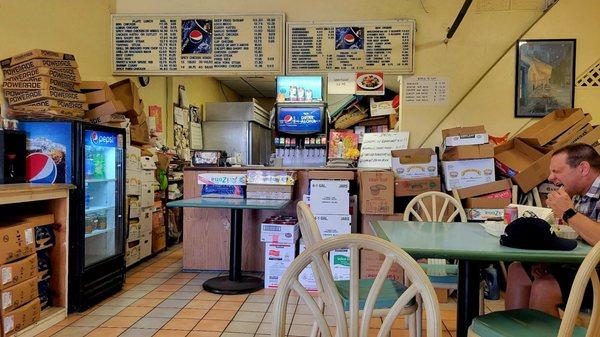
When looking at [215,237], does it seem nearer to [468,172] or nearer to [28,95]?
[28,95]

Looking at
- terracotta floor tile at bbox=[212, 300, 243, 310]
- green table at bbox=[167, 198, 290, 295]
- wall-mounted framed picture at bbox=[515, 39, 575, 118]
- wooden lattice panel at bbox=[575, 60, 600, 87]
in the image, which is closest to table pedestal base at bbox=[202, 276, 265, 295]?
green table at bbox=[167, 198, 290, 295]

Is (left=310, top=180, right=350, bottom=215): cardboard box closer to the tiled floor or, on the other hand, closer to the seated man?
the tiled floor

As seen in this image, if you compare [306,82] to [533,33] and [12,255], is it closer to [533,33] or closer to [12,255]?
[533,33]

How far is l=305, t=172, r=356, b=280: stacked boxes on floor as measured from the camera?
416 centimetres

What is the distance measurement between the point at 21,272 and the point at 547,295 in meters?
3.23

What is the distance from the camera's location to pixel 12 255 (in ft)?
9.33

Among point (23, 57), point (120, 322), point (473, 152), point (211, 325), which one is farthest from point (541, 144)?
point (23, 57)

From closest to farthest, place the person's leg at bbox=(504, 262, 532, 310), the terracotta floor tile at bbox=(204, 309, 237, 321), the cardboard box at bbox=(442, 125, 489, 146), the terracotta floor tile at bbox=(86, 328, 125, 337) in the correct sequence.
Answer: the person's leg at bbox=(504, 262, 532, 310)
the terracotta floor tile at bbox=(86, 328, 125, 337)
the terracotta floor tile at bbox=(204, 309, 237, 321)
the cardboard box at bbox=(442, 125, 489, 146)

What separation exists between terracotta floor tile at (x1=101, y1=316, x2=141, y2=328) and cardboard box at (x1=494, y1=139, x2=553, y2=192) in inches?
139

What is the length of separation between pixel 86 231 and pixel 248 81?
573 centimetres

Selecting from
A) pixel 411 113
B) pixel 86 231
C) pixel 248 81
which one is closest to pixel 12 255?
pixel 86 231

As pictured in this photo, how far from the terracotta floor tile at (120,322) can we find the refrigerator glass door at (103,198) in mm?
688

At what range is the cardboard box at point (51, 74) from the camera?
346cm

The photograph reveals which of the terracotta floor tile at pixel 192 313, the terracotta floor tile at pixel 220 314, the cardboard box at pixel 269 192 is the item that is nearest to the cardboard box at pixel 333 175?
the cardboard box at pixel 269 192
